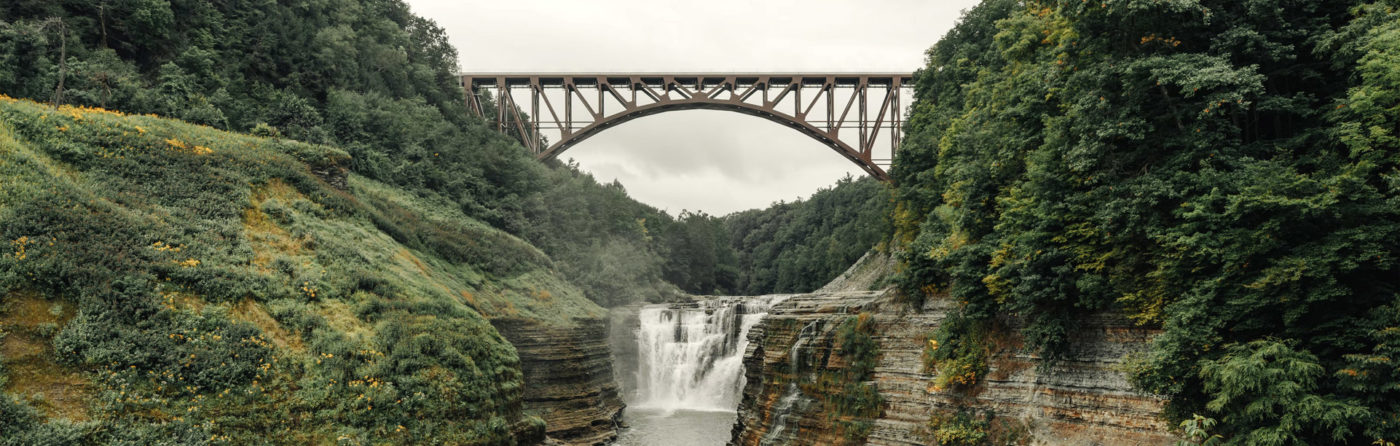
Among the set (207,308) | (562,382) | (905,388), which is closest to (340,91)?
(562,382)

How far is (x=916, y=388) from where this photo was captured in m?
19.6

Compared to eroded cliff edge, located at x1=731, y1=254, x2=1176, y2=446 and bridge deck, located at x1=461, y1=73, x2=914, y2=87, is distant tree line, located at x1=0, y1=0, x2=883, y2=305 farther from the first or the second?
eroded cliff edge, located at x1=731, y1=254, x2=1176, y2=446

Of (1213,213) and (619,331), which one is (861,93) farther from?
(1213,213)

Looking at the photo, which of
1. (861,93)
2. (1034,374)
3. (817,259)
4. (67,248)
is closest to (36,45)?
(67,248)

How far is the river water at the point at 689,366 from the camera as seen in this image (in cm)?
3707

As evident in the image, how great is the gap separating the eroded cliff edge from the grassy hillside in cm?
803

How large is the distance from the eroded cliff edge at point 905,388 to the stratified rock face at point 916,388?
1.0 inches

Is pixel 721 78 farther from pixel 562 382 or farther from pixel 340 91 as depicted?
pixel 562 382

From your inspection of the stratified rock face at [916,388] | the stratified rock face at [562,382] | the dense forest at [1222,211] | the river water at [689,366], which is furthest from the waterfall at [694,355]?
the dense forest at [1222,211]

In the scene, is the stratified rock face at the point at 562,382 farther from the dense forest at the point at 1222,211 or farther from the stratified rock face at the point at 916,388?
the dense forest at the point at 1222,211

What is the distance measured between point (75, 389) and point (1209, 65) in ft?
67.9

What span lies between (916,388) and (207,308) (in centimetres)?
1704

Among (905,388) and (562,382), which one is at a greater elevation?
(905,388)

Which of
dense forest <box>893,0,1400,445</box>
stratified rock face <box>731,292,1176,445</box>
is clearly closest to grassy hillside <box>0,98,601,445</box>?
stratified rock face <box>731,292,1176,445</box>
